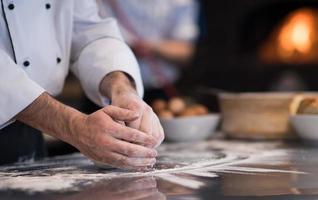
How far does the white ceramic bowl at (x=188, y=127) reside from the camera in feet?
4.74

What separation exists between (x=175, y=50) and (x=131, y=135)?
2003 millimetres

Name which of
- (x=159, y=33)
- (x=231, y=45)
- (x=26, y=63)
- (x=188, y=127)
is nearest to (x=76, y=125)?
(x=26, y=63)

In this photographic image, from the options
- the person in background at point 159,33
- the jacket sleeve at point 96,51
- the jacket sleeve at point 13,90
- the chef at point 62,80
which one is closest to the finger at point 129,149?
the chef at point 62,80

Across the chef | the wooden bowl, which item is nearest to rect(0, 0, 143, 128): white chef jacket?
the chef

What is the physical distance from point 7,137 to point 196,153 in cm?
39

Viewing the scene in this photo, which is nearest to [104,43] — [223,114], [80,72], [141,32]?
[80,72]

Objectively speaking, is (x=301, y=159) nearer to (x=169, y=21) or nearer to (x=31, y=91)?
(x=31, y=91)

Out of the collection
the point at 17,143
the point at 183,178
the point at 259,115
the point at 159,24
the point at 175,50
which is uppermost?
the point at 159,24

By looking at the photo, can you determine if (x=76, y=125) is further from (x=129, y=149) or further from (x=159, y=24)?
(x=159, y=24)

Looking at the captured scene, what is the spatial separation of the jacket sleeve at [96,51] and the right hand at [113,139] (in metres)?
0.27

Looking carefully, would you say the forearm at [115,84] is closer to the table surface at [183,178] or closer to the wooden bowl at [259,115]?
the table surface at [183,178]

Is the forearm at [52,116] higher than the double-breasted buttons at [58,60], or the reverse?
the double-breasted buttons at [58,60]

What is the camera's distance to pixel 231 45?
9.46 feet

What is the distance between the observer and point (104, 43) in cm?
124
